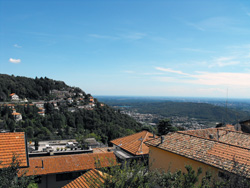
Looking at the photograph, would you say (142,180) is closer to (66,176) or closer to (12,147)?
(12,147)

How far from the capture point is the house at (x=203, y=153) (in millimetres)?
7316

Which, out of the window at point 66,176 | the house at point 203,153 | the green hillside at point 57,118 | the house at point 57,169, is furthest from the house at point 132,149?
the green hillside at point 57,118

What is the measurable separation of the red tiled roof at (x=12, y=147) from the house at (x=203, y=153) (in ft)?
19.0

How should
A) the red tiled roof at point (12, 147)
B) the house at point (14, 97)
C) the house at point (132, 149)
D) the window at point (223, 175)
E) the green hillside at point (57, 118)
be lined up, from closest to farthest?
the window at point (223, 175) < the red tiled roof at point (12, 147) < the house at point (132, 149) < the green hillside at point (57, 118) < the house at point (14, 97)

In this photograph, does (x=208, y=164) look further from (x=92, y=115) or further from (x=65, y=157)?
(x=92, y=115)

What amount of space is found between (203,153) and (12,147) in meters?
8.81

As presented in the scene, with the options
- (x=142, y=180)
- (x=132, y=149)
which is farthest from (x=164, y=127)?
(x=142, y=180)

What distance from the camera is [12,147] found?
351 inches

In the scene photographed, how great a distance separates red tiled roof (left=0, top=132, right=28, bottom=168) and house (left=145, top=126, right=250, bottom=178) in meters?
5.81

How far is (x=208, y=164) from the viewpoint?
760cm

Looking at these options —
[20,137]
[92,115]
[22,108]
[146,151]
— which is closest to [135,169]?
[20,137]

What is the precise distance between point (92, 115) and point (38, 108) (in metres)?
22.1

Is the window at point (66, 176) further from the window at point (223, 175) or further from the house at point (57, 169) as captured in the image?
the window at point (223, 175)

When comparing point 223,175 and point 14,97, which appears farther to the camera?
point 14,97
